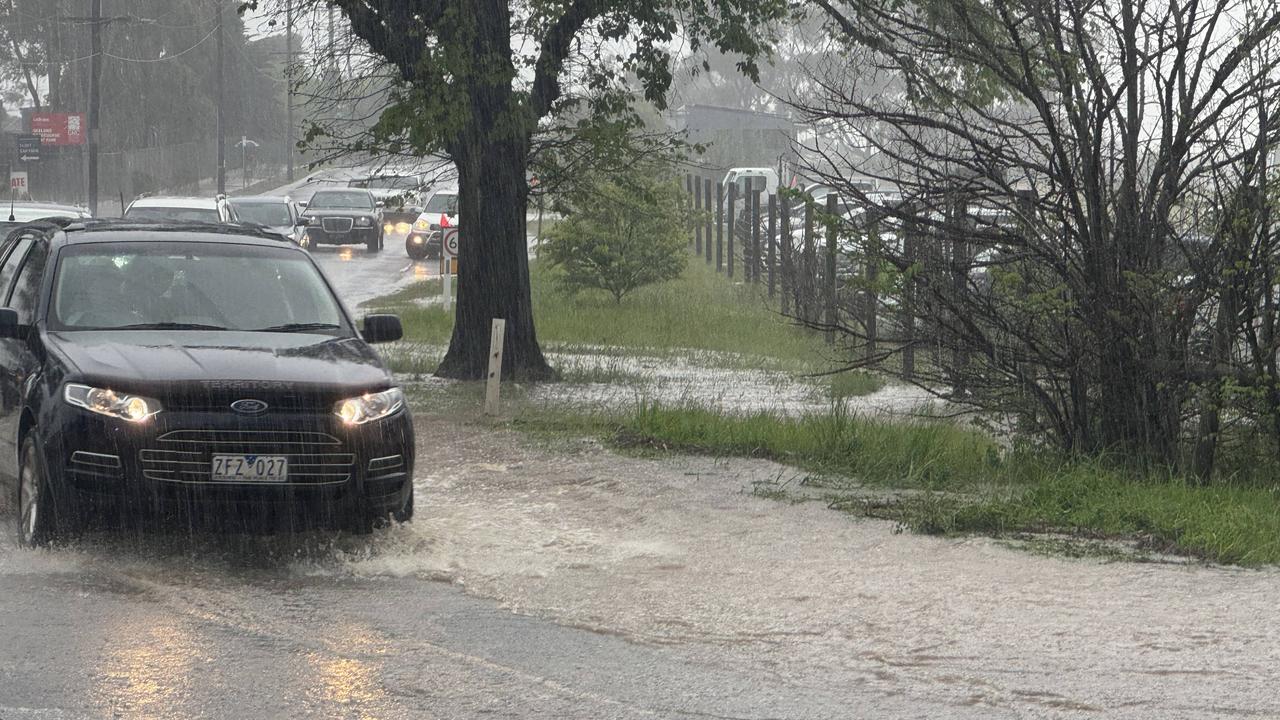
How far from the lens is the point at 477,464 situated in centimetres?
1196

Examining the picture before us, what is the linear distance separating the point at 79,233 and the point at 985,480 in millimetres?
5636

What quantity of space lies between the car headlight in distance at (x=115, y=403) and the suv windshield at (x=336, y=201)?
1585 inches

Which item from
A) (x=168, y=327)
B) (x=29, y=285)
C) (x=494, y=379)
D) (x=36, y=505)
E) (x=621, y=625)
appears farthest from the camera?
(x=494, y=379)

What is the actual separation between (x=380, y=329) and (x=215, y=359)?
4.95 ft

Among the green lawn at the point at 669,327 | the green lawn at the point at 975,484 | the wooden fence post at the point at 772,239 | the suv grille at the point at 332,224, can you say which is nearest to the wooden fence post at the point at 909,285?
the green lawn at the point at 975,484

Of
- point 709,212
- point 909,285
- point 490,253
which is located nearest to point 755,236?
point 709,212

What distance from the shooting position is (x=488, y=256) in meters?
18.2

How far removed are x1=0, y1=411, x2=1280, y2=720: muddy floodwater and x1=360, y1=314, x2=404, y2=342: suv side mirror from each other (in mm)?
1015

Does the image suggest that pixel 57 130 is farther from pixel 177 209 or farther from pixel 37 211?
pixel 37 211

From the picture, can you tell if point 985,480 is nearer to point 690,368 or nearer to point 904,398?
point 904,398

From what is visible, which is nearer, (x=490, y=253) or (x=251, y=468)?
(x=251, y=468)

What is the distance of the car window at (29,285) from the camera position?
9.28 m

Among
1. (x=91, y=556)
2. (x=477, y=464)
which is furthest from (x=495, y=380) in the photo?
(x=91, y=556)

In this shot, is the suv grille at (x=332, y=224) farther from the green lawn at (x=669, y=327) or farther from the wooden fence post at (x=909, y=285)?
the wooden fence post at (x=909, y=285)
